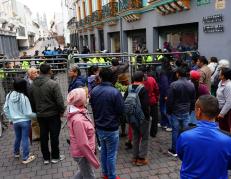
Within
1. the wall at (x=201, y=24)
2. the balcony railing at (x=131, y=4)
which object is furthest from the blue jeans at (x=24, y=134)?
the balcony railing at (x=131, y=4)

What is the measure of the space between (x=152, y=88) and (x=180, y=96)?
1.16 metres

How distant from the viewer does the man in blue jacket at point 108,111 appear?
4.19m

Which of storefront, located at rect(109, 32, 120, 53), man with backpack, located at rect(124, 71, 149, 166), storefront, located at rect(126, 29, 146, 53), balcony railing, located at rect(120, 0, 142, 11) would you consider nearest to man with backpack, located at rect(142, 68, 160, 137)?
man with backpack, located at rect(124, 71, 149, 166)

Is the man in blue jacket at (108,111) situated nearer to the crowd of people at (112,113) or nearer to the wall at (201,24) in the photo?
the crowd of people at (112,113)

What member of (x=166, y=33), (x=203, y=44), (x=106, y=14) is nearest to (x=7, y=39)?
(x=106, y=14)

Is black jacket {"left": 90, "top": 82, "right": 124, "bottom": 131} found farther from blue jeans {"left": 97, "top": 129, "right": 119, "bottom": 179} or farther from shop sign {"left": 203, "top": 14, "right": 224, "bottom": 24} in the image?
shop sign {"left": 203, "top": 14, "right": 224, "bottom": 24}

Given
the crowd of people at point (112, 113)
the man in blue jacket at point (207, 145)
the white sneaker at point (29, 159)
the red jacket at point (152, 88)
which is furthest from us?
the red jacket at point (152, 88)

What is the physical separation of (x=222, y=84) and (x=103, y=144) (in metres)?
2.63

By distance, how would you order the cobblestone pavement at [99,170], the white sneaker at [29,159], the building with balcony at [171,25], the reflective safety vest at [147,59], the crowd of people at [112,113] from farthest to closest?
the building with balcony at [171,25]
the reflective safety vest at [147,59]
the white sneaker at [29,159]
the cobblestone pavement at [99,170]
the crowd of people at [112,113]

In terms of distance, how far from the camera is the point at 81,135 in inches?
146

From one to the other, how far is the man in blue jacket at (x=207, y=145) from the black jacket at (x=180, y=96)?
2.54 m

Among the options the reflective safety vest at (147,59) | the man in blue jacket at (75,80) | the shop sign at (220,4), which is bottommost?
the man in blue jacket at (75,80)

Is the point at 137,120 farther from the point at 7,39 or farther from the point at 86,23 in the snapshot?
the point at 7,39

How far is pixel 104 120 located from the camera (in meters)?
4.26
